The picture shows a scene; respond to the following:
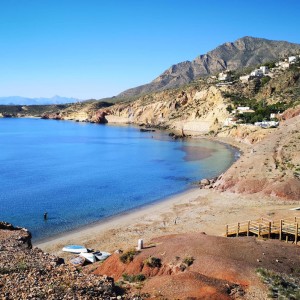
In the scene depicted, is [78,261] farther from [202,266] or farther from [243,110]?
[243,110]

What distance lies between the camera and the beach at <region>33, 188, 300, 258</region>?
2831cm

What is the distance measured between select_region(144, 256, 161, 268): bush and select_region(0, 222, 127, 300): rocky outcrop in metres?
3.48

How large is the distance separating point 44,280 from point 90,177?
3894cm

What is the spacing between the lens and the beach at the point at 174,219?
28312mm

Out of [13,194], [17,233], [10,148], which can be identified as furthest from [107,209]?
[10,148]

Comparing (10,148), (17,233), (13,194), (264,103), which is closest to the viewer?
(17,233)

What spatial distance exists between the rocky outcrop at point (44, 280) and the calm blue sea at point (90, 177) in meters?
13.0

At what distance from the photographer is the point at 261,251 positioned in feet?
64.1

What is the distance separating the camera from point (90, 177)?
5316 centimetres

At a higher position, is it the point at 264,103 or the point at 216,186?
the point at 264,103

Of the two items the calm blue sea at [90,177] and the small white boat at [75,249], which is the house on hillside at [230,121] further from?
the small white boat at [75,249]

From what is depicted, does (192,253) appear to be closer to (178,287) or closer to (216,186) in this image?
(178,287)

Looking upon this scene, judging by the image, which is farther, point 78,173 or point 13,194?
point 78,173

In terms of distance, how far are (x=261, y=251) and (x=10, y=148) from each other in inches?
3048
